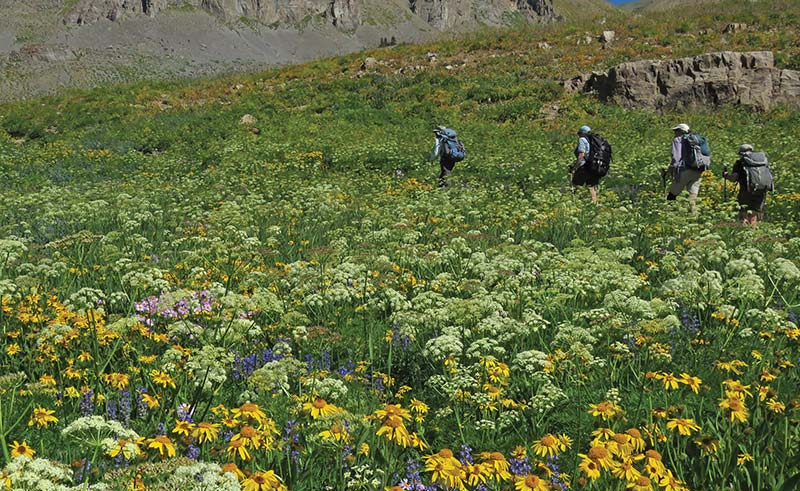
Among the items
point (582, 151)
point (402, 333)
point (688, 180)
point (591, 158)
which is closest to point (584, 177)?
point (591, 158)

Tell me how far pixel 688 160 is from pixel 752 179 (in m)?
1.53

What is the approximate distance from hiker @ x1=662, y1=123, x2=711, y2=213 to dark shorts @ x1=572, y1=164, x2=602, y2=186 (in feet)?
5.02

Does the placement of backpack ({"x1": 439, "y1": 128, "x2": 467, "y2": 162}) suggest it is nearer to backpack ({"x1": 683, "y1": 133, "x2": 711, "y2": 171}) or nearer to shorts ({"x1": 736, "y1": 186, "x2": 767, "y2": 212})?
backpack ({"x1": 683, "y1": 133, "x2": 711, "y2": 171})

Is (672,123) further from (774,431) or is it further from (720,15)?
(774,431)

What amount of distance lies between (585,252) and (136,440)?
4.86m

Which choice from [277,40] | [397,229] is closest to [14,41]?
[277,40]

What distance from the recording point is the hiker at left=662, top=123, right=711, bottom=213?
10938 mm

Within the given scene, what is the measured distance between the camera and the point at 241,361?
4227mm

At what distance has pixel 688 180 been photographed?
1133 cm

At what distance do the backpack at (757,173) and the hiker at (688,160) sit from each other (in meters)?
1.11

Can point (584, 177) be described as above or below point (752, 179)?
below

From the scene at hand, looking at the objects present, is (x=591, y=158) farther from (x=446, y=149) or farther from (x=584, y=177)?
(x=446, y=149)

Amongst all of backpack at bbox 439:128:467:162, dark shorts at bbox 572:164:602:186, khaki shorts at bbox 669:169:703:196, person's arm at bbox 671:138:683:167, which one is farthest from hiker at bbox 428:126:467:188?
khaki shorts at bbox 669:169:703:196

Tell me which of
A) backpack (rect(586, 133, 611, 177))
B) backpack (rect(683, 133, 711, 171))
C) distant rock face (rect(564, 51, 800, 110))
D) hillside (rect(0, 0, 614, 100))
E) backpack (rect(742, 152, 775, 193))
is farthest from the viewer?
hillside (rect(0, 0, 614, 100))
